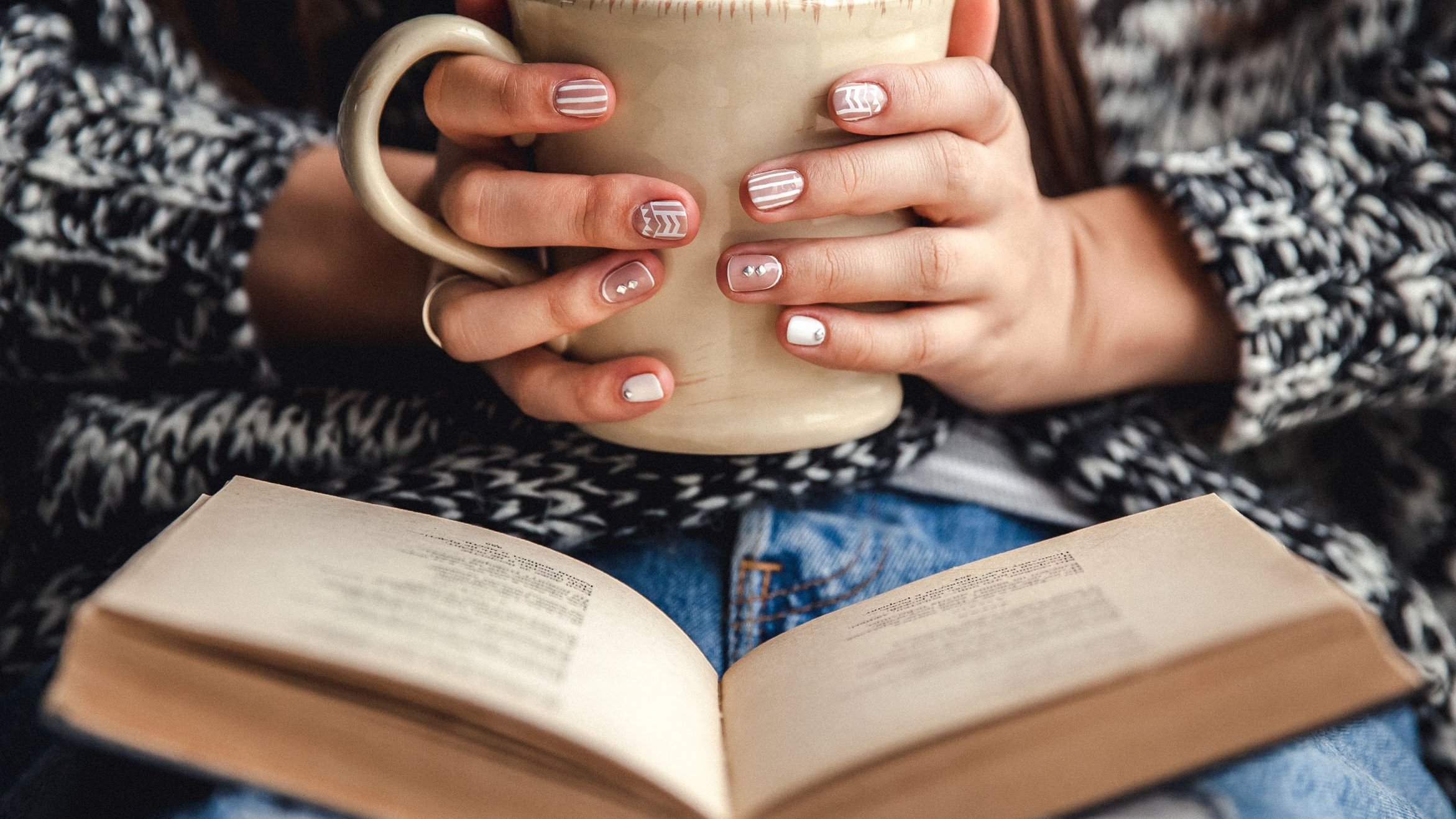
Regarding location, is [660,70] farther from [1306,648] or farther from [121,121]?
[121,121]

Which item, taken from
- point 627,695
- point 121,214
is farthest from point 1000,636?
point 121,214

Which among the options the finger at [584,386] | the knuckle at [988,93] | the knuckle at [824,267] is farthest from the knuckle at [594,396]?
the knuckle at [988,93]

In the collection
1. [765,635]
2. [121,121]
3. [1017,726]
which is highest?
[121,121]

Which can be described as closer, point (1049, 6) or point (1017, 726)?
point (1017, 726)

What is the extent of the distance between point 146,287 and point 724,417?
0.40 metres

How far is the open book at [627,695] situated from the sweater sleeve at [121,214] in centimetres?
29

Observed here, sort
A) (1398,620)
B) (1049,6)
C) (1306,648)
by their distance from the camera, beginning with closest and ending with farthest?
(1306,648) < (1398,620) < (1049,6)

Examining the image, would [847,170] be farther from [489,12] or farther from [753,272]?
[489,12]

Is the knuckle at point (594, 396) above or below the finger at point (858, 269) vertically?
below

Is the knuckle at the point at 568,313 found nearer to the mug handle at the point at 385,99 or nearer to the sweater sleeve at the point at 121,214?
the mug handle at the point at 385,99

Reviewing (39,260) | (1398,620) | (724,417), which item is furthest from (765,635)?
(39,260)

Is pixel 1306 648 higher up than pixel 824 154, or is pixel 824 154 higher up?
pixel 824 154

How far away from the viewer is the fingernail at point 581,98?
0.42m

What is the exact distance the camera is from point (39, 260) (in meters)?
0.63
